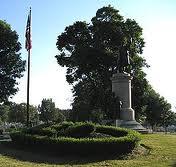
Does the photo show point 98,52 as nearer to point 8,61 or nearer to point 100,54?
point 100,54

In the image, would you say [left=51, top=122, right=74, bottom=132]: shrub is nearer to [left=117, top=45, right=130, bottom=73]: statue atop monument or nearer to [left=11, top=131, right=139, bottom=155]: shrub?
[left=11, top=131, right=139, bottom=155]: shrub

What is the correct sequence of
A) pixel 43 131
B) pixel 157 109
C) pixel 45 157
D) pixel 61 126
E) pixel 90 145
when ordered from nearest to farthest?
pixel 90 145, pixel 45 157, pixel 43 131, pixel 61 126, pixel 157 109

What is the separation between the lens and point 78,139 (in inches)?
729

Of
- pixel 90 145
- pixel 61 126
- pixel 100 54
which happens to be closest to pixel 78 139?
pixel 90 145

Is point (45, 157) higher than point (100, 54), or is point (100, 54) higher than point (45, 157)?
point (100, 54)

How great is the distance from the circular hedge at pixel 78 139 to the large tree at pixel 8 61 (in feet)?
74.3

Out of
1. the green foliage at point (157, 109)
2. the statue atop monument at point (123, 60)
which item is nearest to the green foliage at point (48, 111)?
the green foliage at point (157, 109)

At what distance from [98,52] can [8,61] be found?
9763 millimetres

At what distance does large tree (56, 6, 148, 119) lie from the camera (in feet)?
144

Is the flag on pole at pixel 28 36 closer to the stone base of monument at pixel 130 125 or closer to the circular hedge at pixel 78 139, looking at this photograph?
the circular hedge at pixel 78 139

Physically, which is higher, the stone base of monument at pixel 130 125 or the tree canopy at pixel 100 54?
the tree canopy at pixel 100 54

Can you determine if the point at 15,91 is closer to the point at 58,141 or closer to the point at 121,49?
the point at 121,49

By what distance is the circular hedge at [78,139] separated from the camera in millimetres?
18125

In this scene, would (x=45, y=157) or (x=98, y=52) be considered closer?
(x=45, y=157)
